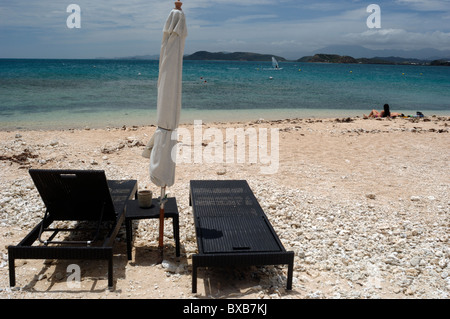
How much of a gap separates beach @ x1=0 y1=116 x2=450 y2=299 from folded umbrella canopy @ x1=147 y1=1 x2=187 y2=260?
113 centimetres

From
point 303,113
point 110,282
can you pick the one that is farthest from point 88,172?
point 303,113

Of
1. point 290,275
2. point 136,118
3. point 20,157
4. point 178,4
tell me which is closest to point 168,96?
point 178,4

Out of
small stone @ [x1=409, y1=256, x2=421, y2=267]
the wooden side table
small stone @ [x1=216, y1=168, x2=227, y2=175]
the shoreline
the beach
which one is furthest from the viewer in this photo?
the shoreline

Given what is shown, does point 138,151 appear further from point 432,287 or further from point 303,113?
point 303,113

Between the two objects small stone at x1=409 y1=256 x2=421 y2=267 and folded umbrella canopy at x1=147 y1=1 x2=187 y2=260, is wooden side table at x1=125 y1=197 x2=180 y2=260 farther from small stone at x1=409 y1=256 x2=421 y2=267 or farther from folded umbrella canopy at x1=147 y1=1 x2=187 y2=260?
small stone at x1=409 y1=256 x2=421 y2=267

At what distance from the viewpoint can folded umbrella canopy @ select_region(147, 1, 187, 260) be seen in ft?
11.7

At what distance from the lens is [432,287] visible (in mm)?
3787

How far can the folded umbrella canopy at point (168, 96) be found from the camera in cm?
356

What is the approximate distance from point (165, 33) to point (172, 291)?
2.57 meters

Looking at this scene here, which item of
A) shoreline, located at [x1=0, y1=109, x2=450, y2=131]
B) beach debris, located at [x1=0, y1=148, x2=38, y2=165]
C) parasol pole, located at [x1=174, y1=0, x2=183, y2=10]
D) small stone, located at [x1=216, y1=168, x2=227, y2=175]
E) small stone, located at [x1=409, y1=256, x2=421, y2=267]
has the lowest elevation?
small stone, located at [x1=409, y1=256, x2=421, y2=267]

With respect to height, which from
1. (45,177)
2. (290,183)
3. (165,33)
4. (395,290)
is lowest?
(395,290)

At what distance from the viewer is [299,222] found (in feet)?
17.2

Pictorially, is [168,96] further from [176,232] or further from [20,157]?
[20,157]

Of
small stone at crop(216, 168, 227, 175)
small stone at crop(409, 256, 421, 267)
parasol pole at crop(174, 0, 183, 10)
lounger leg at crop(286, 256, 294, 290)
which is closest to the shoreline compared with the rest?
small stone at crop(216, 168, 227, 175)
